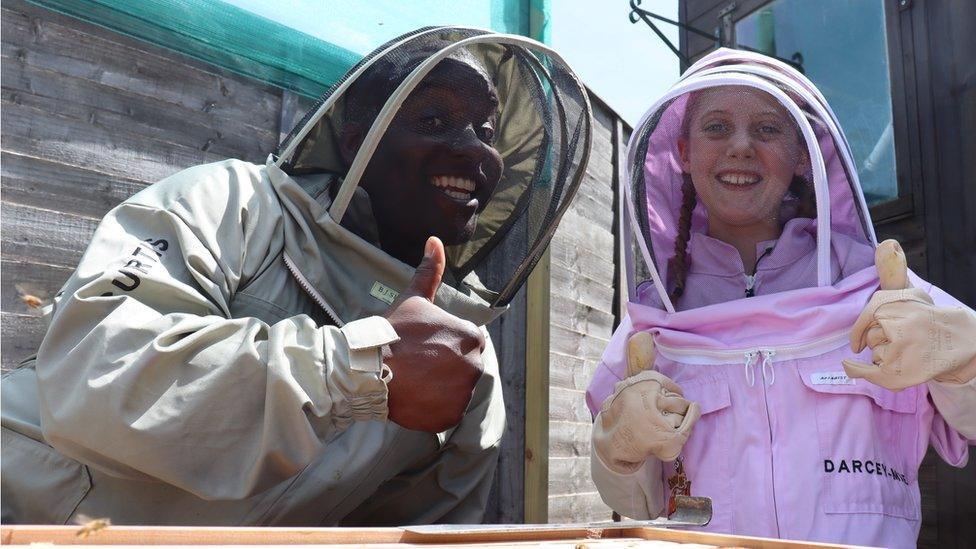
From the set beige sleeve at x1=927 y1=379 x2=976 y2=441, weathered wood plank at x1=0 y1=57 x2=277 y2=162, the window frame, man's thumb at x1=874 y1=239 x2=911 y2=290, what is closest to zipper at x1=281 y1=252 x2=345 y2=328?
weathered wood plank at x1=0 y1=57 x2=277 y2=162

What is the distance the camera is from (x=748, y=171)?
2.30 m

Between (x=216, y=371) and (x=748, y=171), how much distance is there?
1.54 metres

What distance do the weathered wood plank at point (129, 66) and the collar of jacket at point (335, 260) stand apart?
663mm

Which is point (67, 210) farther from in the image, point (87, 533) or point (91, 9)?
Answer: point (87, 533)

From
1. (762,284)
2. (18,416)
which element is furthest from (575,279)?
(18,416)

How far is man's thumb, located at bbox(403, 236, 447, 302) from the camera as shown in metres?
1.76

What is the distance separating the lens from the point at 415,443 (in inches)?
89.8

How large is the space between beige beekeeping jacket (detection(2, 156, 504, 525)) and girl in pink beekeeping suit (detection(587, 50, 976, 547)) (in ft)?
1.78

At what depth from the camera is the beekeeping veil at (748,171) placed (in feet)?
7.29

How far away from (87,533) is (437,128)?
1.54 meters

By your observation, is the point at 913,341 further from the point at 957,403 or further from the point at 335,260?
the point at 335,260

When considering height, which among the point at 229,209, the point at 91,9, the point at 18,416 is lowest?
the point at 18,416

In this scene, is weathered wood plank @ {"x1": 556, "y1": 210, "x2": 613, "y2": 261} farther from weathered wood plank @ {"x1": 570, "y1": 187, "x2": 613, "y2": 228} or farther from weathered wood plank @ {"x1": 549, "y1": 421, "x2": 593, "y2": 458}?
weathered wood plank @ {"x1": 549, "y1": 421, "x2": 593, "y2": 458}

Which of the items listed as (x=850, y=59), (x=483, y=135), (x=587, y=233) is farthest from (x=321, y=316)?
(x=850, y=59)
